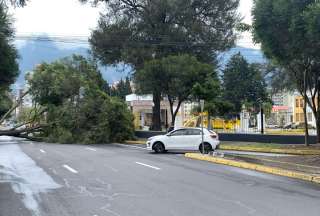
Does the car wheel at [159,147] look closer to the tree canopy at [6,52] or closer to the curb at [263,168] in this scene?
the curb at [263,168]

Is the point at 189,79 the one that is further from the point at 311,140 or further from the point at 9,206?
the point at 9,206

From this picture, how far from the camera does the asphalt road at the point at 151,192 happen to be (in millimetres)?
10125

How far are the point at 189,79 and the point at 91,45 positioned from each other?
11.4 m

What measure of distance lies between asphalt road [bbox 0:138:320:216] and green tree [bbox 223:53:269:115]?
5932 cm

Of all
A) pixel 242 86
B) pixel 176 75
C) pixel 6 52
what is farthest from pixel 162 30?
pixel 242 86

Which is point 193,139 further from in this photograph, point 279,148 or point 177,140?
point 279,148

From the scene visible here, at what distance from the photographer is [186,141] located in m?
28.5

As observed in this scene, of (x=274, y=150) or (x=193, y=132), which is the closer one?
(x=193, y=132)

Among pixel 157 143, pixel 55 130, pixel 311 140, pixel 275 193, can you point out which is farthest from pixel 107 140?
pixel 275 193

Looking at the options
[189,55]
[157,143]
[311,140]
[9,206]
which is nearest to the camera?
[9,206]

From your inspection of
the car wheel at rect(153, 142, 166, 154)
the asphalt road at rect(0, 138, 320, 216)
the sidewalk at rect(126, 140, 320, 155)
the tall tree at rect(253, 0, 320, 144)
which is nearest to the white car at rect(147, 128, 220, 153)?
the car wheel at rect(153, 142, 166, 154)

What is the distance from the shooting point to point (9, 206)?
1077 centimetres

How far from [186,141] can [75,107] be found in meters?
17.4

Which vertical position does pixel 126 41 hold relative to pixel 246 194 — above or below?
above
